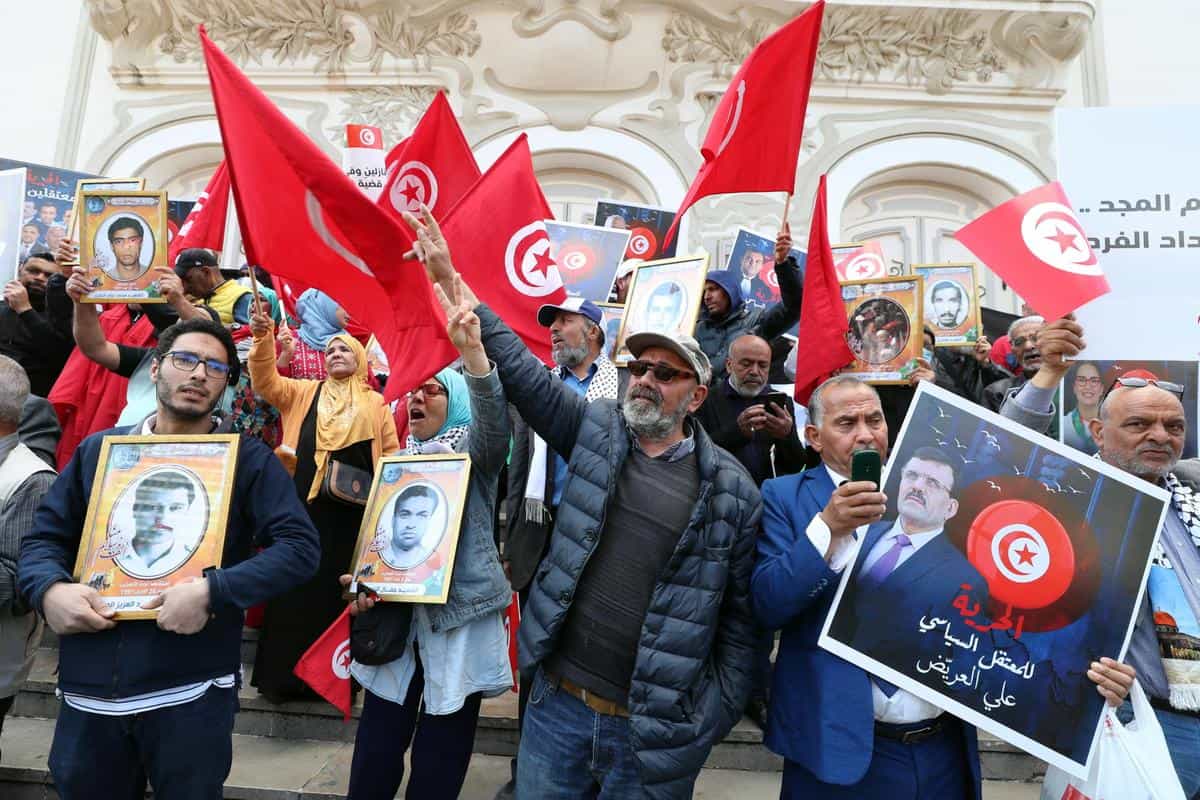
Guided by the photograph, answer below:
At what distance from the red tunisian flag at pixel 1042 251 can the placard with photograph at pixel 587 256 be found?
263 cm

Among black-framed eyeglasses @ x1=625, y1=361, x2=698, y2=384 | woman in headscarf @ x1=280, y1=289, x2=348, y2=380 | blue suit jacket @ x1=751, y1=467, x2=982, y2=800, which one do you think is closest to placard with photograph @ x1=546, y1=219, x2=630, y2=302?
woman in headscarf @ x1=280, y1=289, x2=348, y2=380

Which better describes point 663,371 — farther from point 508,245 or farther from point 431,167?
point 431,167

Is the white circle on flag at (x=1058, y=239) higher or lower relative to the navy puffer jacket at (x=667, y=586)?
higher

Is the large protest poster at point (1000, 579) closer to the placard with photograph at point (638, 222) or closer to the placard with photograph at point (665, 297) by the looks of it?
the placard with photograph at point (665, 297)

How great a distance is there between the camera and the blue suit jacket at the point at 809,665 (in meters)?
1.89

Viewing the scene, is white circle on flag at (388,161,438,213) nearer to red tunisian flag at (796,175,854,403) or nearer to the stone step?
red tunisian flag at (796,175,854,403)

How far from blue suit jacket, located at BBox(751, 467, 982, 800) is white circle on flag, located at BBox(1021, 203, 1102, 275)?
1.18 metres

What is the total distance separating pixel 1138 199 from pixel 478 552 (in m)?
2.62

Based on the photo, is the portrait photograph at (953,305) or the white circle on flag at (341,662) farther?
the portrait photograph at (953,305)

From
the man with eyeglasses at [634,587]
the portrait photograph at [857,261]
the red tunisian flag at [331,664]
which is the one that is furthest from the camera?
the portrait photograph at [857,261]

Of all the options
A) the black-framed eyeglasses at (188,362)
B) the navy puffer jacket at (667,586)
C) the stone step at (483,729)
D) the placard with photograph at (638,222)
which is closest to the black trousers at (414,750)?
the navy puffer jacket at (667,586)

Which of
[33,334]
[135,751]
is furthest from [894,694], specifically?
[33,334]

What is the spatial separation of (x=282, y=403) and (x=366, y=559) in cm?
135

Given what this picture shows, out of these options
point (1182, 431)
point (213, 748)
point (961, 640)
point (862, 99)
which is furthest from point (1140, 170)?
point (862, 99)
